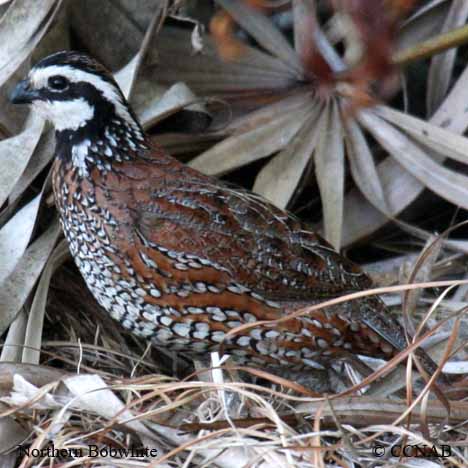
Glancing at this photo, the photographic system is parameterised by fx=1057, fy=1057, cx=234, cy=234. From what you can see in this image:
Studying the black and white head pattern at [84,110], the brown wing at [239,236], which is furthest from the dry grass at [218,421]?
the black and white head pattern at [84,110]

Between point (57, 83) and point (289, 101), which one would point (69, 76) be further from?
point (289, 101)

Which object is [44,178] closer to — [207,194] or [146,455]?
[207,194]

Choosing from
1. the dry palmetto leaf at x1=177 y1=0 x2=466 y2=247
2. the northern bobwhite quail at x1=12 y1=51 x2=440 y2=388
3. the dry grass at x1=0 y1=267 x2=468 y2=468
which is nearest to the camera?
the dry grass at x1=0 y1=267 x2=468 y2=468

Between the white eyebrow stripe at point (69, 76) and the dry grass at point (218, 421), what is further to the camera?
the white eyebrow stripe at point (69, 76)

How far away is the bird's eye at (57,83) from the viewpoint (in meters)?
3.53

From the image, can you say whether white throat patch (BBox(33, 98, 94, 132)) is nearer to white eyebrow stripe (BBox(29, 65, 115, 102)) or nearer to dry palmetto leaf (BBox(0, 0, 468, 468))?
white eyebrow stripe (BBox(29, 65, 115, 102))

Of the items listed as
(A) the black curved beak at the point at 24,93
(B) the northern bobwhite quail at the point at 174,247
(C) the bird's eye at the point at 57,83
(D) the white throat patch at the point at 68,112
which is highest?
(C) the bird's eye at the point at 57,83

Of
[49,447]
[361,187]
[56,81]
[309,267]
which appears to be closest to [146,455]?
[49,447]

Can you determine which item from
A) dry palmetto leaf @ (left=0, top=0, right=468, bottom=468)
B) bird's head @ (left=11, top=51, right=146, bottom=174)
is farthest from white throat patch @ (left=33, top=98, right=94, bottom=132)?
dry palmetto leaf @ (left=0, top=0, right=468, bottom=468)

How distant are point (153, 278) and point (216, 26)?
1150 mm

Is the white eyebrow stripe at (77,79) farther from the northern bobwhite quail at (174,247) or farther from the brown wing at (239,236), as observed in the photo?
the brown wing at (239,236)

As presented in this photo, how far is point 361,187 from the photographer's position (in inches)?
167

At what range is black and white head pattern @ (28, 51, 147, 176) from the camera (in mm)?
3525

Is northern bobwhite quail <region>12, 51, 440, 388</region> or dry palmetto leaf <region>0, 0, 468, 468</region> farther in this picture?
dry palmetto leaf <region>0, 0, 468, 468</region>
